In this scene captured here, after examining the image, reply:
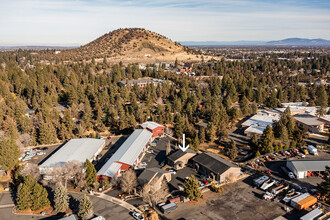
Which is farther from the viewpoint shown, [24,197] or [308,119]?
[308,119]

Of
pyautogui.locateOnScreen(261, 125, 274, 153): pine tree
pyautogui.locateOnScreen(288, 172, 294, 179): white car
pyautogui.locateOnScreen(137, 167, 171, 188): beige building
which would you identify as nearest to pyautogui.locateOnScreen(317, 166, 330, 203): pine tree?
pyautogui.locateOnScreen(288, 172, 294, 179): white car

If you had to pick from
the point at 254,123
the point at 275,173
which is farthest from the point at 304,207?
A: the point at 254,123

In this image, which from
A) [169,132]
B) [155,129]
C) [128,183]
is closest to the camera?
[128,183]

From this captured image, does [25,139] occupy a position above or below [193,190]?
above

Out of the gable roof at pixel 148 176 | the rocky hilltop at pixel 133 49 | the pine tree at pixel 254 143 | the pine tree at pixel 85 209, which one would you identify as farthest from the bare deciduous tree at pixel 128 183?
the rocky hilltop at pixel 133 49

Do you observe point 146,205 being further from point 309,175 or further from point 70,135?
point 70,135

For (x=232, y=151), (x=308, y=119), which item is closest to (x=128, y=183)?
(x=232, y=151)

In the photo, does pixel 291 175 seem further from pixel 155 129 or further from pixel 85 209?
pixel 85 209
